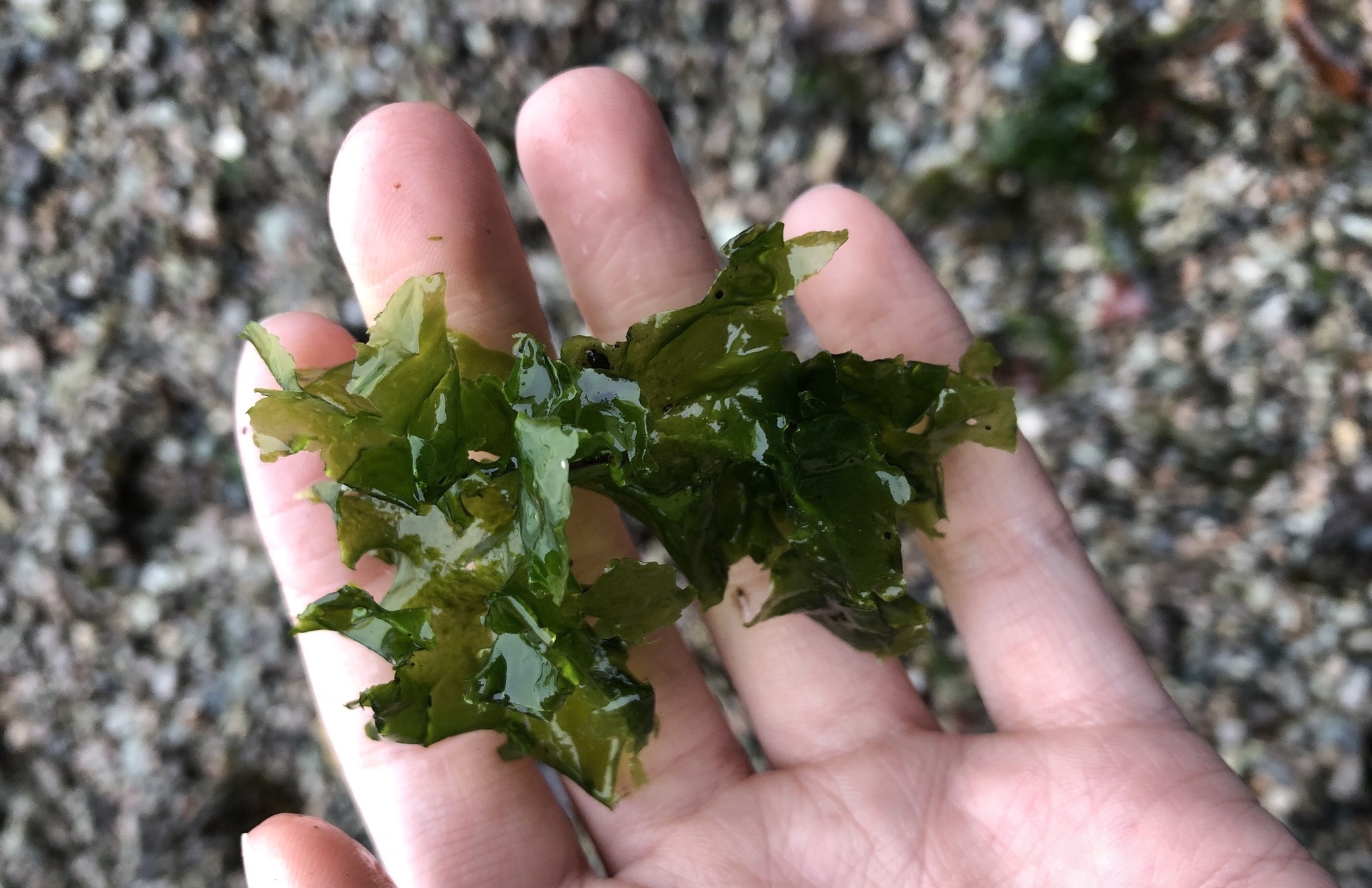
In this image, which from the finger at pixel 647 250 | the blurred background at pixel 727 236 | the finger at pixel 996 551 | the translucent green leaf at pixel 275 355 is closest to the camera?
the translucent green leaf at pixel 275 355

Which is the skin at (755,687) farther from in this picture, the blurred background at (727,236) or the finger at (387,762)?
the blurred background at (727,236)

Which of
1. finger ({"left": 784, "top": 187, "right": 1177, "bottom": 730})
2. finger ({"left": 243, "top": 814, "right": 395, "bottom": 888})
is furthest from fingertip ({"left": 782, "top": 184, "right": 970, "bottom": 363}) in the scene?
finger ({"left": 243, "top": 814, "right": 395, "bottom": 888})

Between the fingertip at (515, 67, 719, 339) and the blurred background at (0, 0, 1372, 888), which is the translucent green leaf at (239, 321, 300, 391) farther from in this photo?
the blurred background at (0, 0, 1372, 888)

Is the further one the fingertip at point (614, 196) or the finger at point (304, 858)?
the fingertip at point (614, 196)

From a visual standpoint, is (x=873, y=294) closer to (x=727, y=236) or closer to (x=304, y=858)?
(x=727, y=236)

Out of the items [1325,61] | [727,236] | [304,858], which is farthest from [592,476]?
[1325,61]

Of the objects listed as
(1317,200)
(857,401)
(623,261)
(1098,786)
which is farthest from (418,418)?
(1317,200)

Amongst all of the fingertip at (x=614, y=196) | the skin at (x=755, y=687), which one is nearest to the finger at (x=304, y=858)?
the skin at (x=755, y=687)
